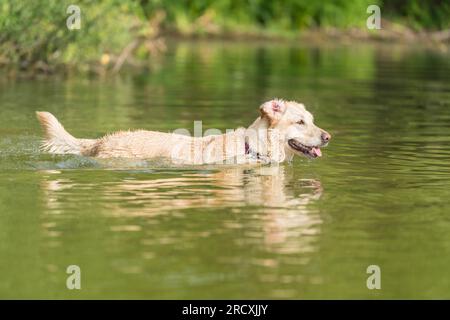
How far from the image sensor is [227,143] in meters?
15.7

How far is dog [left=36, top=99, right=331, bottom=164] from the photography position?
15.6 m

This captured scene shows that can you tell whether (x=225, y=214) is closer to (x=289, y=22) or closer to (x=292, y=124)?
(x=292, y=124)

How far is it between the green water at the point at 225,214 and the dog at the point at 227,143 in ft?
0.56

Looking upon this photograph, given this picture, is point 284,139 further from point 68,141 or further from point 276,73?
point 276,73

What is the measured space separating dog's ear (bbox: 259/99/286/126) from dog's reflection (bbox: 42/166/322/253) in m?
0.67

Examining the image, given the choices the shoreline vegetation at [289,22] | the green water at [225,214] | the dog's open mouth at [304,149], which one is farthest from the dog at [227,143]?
the shoreline vegetation at [289,22]

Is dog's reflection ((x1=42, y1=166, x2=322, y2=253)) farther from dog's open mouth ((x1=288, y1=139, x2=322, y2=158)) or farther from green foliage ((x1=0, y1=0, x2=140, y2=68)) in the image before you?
green foliage ((x1=0, y1=0, x2=140, y2=68))

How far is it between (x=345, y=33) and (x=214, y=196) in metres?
47.4

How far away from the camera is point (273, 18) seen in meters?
60.9

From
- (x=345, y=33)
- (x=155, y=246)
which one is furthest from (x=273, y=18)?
(x=155, y=246)

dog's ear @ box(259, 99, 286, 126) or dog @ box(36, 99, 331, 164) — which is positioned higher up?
dog's ear @ box(259, 99, 286, 126)

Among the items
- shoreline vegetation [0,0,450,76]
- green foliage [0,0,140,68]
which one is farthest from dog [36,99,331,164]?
shoreline vegetation [0,0,450,76]

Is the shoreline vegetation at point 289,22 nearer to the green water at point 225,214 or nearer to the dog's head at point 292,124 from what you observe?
the green water at point 225,214

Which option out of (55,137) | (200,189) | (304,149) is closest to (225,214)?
(200,189)
